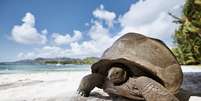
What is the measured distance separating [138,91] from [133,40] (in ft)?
3.30

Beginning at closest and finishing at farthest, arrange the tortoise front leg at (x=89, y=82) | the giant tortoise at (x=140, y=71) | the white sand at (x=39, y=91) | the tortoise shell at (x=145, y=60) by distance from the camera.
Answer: the giant tortoise at (x=140, y=71)
the tortoise shell at (x=145, y=60)
the tortoise front leg at (x=89, y=82)
the white sand at (x=39, y=91)

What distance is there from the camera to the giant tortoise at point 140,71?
174 inches

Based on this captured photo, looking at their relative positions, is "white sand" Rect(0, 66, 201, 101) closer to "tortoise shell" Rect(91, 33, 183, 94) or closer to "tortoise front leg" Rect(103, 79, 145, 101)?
"tortoise front leg" Rect(103, 79, 145, 101)

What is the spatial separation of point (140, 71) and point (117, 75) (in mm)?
381

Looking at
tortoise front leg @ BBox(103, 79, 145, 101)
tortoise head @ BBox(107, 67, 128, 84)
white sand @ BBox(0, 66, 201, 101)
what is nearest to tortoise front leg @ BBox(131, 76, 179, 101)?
tortoise front leg @ BBox(103, 79, 145, 101)

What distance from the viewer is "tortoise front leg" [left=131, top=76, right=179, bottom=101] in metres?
4.13

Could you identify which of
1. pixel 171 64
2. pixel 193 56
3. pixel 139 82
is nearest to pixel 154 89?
pixel 139 82

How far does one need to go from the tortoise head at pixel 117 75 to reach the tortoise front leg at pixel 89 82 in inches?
22.9

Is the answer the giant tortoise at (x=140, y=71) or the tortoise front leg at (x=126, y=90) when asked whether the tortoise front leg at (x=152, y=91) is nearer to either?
the giant tortoise at (x=140, y=71)

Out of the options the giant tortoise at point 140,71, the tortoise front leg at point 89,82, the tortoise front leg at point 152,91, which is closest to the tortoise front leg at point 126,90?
the giant tortoise at point 140,71

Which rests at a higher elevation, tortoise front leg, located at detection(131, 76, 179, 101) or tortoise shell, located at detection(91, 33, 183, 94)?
tortoise shell, located at detection(91, 33, 183, 94)

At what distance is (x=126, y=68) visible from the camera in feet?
15.8

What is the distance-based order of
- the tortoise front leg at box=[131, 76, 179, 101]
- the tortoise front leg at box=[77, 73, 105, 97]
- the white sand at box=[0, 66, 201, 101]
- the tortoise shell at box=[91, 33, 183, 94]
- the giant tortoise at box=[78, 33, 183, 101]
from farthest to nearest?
the white sand at box=[0, 66, 201, 101]
the tortoise front leg at box=[77, 73, 105, 97]
the tortoise shell at box=[91, 33, 183, 94]
the giant tortoise at box=[78, 33, 183, 101]
the tortoise front leg at box=[131, 76, 179, 101]

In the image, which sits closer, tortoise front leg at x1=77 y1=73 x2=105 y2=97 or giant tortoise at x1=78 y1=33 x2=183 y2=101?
giant tortoise at x1=78 y1=33 x2=183 y2=101
